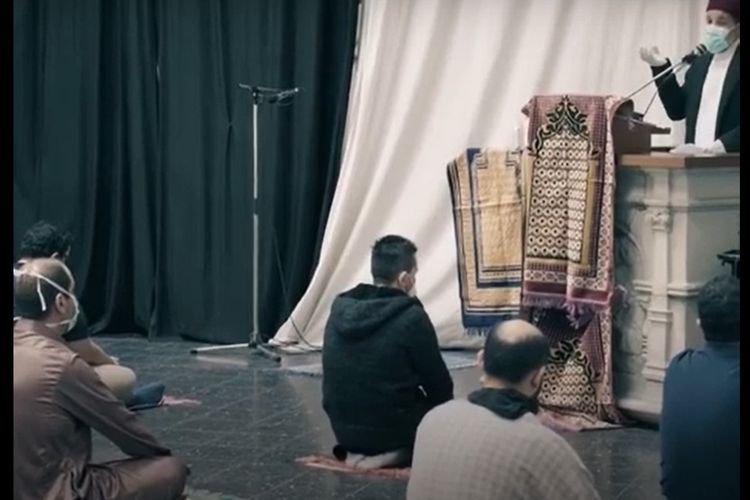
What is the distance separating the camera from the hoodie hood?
452cm

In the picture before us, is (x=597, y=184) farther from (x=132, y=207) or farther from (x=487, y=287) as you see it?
(x=132, y=207)

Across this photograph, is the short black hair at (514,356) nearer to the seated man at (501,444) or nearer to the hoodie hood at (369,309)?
the seated man at (501,444)

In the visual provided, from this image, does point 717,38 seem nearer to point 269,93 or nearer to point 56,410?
point 269,93

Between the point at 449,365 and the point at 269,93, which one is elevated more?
the point at 269,93

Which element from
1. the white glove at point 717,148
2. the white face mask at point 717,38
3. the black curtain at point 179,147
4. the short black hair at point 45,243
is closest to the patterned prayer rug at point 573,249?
the white glove at point 717,148

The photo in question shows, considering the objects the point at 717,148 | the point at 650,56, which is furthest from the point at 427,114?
the point at 717,148

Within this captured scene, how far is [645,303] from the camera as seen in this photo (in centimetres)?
504

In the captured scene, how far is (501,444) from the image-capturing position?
2742mm

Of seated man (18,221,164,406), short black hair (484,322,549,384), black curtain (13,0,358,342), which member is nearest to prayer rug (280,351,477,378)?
black curtain (13,0,358,342)

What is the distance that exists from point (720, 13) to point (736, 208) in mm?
804

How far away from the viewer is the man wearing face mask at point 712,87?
528 centimetres

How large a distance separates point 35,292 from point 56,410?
33 cm

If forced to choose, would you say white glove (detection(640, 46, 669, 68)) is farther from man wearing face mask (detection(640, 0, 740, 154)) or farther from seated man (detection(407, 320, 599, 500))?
seated man (detection(407, 320, 599, 500))

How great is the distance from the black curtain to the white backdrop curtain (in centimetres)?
15
